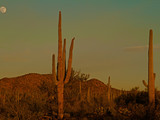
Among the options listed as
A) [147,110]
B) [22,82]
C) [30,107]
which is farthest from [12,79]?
[147,110]

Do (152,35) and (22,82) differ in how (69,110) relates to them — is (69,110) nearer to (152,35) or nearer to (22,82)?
(152,35)

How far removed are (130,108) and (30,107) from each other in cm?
586

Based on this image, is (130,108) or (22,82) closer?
(130,108)

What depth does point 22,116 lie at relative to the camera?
1350 cm

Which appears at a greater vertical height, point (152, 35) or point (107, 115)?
point (152, 35)

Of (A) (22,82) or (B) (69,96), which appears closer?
(B) (69,96)

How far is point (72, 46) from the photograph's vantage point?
1430 centimetres

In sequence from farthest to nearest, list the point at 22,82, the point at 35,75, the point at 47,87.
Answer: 1. the point at 35,75
2. the point at 22,82
3. the point at 47,87

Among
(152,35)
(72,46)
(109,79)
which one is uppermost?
(152,35)

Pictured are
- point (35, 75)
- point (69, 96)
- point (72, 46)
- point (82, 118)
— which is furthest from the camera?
point (35, 75)

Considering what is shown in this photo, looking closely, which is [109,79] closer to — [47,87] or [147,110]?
[47,87]

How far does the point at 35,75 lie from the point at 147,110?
1866 inches

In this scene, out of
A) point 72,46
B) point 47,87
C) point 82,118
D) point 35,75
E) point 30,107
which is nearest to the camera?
point 82,118

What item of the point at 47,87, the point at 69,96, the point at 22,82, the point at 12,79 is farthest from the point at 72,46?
the point at 12,79
